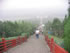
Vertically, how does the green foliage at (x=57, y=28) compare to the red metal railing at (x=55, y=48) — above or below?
below

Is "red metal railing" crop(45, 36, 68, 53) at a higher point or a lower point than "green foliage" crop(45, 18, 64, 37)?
higher

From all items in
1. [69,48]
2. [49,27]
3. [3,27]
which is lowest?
[49,27]

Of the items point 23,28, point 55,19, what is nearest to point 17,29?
point 23,28

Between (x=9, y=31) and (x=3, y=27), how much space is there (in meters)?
2.99

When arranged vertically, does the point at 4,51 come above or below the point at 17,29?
above

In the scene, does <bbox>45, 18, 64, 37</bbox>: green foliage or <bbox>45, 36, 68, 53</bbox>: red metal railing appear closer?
<bbox>45, 36, 68, 53</bbox>: red metal railing

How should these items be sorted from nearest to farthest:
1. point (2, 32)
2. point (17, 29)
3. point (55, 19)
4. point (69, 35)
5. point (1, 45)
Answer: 1. point (69, 35)
2. point (1, 45)
3. point (2, 32)
4. point (17, 29)
5. point (55, 19)

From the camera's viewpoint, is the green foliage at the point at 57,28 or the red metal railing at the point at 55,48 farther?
the green foliage at the point at 57,28

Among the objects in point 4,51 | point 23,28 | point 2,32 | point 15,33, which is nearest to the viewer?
point 4,51

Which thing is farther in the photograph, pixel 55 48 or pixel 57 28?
pixel 57 28

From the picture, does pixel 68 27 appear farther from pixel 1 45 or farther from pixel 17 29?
pixel 17 29

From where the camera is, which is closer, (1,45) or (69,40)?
(69,40)

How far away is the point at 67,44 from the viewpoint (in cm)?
477

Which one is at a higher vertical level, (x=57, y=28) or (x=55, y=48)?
(x=55, y=48)
